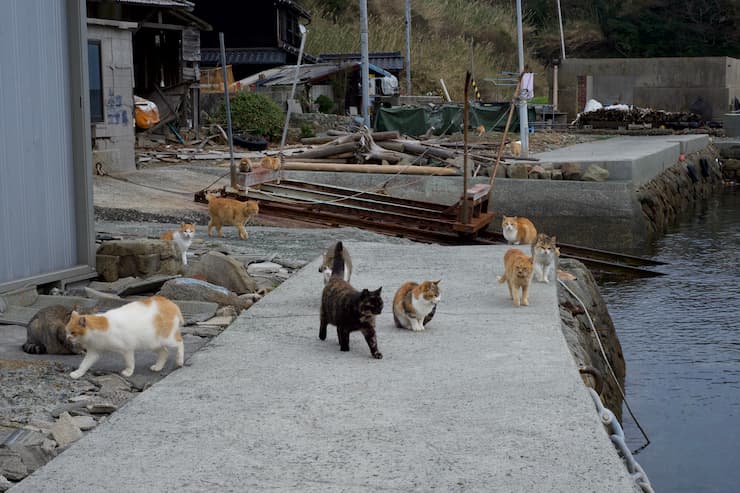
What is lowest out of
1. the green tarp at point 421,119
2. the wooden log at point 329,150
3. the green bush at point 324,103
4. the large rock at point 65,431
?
the large rock at point 65,431

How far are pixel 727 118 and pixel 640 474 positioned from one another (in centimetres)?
3837

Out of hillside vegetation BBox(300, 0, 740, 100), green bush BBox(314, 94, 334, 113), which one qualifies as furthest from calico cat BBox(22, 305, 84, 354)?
hillside vegetation BBox(300, 0, 740, 100)

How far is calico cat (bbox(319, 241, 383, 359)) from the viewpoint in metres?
6.91

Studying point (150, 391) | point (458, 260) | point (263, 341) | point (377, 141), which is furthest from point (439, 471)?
point (377, 141)

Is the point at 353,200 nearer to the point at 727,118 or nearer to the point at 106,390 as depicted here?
the point at 106,390

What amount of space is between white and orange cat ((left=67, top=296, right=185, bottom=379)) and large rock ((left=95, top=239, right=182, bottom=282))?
10.9ft

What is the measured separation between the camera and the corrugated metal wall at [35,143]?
877 cm

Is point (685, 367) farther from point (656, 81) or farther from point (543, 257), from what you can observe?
point (656, 81)

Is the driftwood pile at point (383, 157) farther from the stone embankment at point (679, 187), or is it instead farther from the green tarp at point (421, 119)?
the green tarp at point (421, 119)

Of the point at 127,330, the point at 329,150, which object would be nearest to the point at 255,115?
the point at 329,150

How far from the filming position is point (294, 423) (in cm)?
570

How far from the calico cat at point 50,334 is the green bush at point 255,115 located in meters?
24.2

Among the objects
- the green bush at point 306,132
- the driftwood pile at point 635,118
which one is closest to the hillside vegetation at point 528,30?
the driftwood pile at point 635,118

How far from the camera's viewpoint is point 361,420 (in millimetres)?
5730
